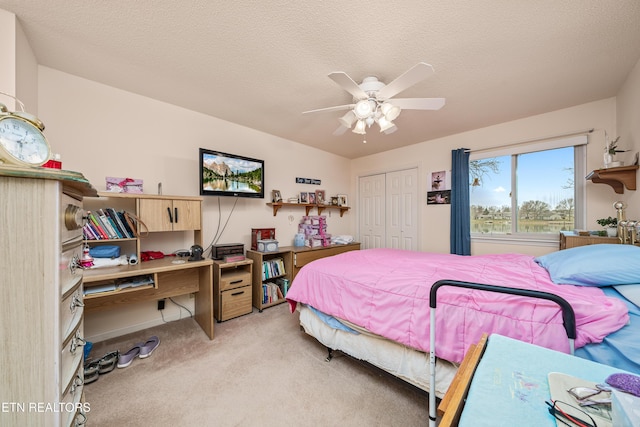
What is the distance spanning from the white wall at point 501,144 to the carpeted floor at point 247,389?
254cm

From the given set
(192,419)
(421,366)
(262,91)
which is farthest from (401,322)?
(262,91)

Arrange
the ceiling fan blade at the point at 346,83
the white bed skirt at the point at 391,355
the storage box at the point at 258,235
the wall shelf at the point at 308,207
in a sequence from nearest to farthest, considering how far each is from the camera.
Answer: the white bed skirt at the point at 391,355, the ceiling fan blade at the point at 346,83, the storage box at the point at 258,235, the wall shelf at the point at 308,207

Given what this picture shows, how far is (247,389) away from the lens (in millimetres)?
1660

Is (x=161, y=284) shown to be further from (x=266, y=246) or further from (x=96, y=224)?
(x=266, y=246)

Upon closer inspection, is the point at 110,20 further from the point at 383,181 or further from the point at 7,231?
the point at 383,181

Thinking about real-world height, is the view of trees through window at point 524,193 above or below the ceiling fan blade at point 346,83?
below

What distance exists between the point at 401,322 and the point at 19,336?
163cm

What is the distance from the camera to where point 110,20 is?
1.52m

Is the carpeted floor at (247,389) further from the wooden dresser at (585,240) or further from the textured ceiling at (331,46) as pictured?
the textured ceiling at (331,46)

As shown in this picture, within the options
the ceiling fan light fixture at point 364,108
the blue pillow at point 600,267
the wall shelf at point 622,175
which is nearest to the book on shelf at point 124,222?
the ceiling fan light fixture at point 364,108

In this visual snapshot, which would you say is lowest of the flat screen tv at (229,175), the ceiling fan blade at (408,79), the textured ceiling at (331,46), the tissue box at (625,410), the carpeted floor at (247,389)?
the carpeted floor at (247,389)

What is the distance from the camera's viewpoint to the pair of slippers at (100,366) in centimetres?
171

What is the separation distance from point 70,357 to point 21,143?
75 centimetres

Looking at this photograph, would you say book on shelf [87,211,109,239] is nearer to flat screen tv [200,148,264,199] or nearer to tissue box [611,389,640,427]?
flat screen tv [200,148,264,199]
